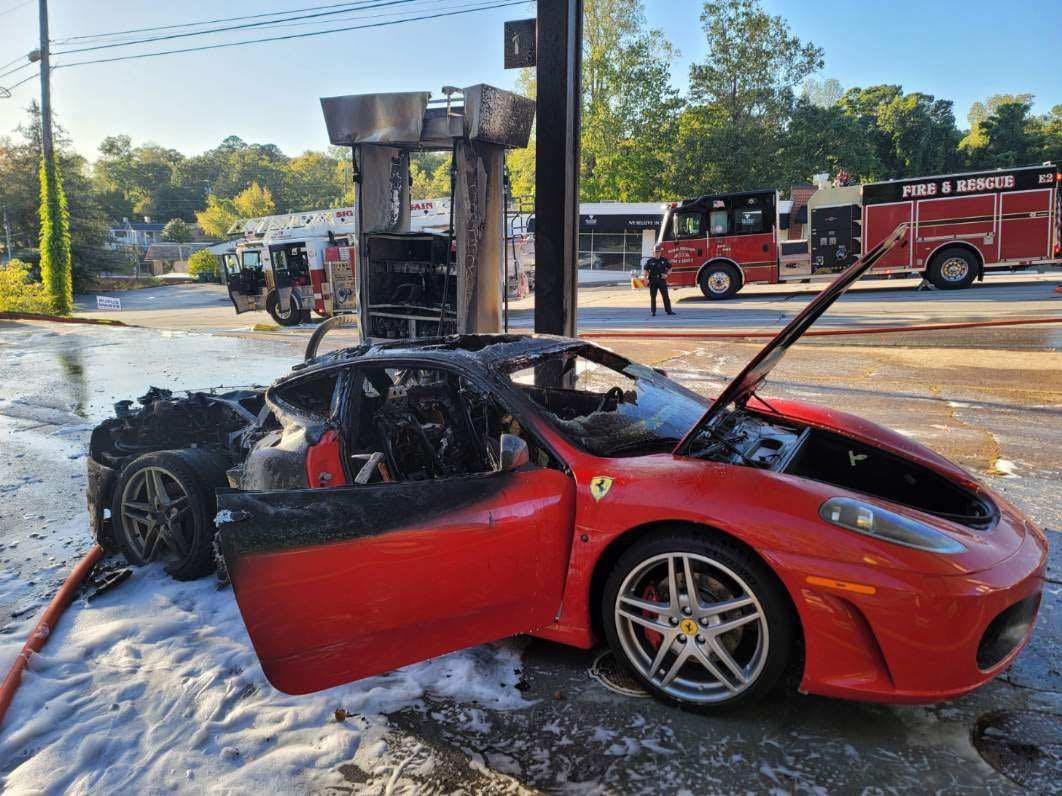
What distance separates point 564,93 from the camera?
6.14 metres

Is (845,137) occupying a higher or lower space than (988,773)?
higher

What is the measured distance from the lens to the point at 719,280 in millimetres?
21891

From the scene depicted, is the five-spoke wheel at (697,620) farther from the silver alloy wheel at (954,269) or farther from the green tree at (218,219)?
the green tree at (218,219)

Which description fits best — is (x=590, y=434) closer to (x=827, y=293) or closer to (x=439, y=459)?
(x=439, y=459)

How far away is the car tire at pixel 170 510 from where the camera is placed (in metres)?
4.13

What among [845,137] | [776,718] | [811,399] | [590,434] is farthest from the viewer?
[845,137]

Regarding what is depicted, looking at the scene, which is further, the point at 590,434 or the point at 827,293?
the point at 590,434

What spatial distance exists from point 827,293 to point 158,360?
1194 centimetres

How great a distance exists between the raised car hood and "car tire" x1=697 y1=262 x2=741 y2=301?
63.7ft

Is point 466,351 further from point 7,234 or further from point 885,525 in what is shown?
point 7,234

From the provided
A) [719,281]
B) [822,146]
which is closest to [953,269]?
[719,281]

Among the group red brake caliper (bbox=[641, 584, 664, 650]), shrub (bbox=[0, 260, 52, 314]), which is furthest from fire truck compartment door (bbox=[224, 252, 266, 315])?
red brake caliper (bbox=[641, 584, 664, 650])

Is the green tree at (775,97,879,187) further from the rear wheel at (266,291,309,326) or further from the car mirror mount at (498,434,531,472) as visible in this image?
the car mirror mount at (498,434,531,472)

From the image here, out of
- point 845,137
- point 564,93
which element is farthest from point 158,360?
point 845,137
